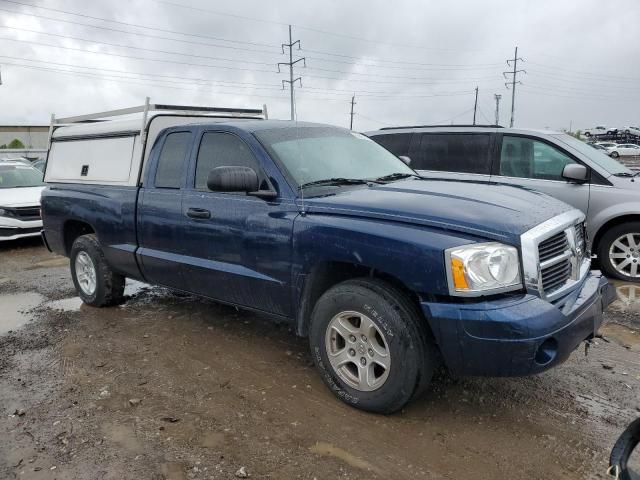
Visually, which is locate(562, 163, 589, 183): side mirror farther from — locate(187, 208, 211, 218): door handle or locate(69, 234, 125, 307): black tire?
locate(69, 234, 125, 307): black tire

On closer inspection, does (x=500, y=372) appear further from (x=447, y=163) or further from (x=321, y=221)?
(x=447, y=163)

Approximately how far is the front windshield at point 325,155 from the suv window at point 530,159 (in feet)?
9.06

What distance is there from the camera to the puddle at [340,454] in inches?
113

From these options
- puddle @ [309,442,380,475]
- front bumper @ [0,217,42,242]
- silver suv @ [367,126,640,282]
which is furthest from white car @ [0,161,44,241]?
puddle @ [309,442,380,475]

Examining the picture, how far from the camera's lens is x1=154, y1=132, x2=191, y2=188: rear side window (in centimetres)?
464

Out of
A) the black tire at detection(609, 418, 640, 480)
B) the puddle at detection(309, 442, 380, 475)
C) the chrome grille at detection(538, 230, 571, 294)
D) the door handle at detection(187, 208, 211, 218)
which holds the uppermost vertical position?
the door handle at detection(187, 208, 211, 218)

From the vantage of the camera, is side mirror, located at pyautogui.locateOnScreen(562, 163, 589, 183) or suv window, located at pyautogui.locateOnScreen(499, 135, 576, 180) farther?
suv window, located at pyautogui.locateOnScreen(499, 135, 576, 180)

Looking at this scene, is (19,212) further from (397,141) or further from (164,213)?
(397,141)

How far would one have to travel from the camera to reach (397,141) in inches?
310

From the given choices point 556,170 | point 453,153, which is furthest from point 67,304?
point 556,170

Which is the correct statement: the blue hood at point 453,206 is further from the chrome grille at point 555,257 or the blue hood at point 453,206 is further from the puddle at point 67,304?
the puddle at point 67,304

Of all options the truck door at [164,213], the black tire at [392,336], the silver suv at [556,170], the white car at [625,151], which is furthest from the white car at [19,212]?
the white car at [625,151]

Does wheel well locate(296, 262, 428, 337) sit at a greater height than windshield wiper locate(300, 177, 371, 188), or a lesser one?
lesser

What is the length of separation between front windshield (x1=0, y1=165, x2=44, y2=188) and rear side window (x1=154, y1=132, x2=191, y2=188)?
7.71 meters
